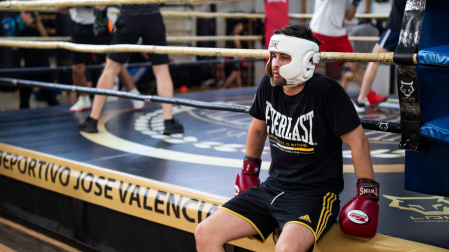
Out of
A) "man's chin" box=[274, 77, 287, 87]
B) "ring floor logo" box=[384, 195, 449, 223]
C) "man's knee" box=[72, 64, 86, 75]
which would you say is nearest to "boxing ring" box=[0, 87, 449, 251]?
"ring floor logo" box=[384, 195, 449, 223]

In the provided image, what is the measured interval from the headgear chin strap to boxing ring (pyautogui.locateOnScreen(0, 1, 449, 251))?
218 millimetres

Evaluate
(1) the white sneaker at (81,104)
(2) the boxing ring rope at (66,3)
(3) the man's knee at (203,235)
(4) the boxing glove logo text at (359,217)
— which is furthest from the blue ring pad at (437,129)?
(1) the white sneaker at (81,104)

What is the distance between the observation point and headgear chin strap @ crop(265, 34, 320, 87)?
4.97ft

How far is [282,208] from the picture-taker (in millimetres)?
1524

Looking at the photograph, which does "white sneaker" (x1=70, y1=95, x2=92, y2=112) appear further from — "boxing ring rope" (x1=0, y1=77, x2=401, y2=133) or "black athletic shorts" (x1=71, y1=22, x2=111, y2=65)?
"boxing ring rope" (x1=0, y1=77, x2=401, y2=133)

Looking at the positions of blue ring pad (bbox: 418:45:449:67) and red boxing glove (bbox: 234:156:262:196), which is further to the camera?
red boxing glove (bbox: 234:156:262:196)

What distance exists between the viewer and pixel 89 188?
2.24 m

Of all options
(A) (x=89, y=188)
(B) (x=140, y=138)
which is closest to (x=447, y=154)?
(A) (x=89, y=188)

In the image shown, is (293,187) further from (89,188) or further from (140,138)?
(140,138)

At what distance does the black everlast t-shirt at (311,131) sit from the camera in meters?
1.51

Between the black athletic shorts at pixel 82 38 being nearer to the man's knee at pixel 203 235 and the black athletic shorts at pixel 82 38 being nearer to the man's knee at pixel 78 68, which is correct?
the man's knee at pixel 78 68

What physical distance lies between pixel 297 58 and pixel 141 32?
1744 millimetres

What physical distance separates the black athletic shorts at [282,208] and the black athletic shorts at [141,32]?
1621 mm

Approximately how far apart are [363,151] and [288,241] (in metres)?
0.35
